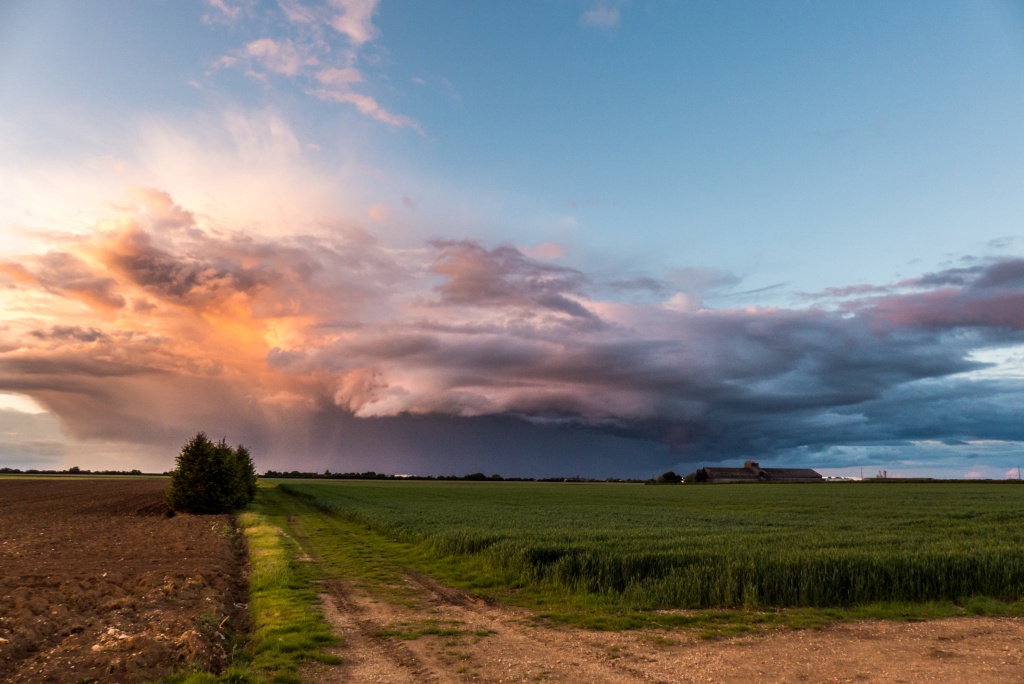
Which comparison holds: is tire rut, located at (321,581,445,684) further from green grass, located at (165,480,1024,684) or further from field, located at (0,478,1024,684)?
green grass, located at (165,480,1024,684)

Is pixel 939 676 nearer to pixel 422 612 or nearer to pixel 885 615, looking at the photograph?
pixel 885 615

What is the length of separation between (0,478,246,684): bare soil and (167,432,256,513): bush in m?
14.3

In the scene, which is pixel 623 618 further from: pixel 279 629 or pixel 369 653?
pixel 279 629

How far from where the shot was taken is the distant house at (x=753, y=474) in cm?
16588

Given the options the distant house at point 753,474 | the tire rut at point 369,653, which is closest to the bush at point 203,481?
the tire rut at point 369,653

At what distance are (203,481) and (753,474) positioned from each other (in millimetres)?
153383

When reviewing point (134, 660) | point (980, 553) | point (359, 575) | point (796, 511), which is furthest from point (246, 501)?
point (980, 553)

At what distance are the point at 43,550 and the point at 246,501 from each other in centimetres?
2872

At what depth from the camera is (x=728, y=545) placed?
71.3 feet

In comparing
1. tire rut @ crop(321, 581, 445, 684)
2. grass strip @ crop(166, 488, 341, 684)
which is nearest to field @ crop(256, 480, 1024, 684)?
tire rut @ crop(321, 581, 445, 684)

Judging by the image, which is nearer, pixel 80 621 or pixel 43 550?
pixel 80 621

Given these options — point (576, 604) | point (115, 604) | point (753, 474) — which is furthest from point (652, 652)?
point (753, 474)

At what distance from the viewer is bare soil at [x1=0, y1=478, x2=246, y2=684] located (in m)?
10.6

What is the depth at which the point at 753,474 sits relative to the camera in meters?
171
